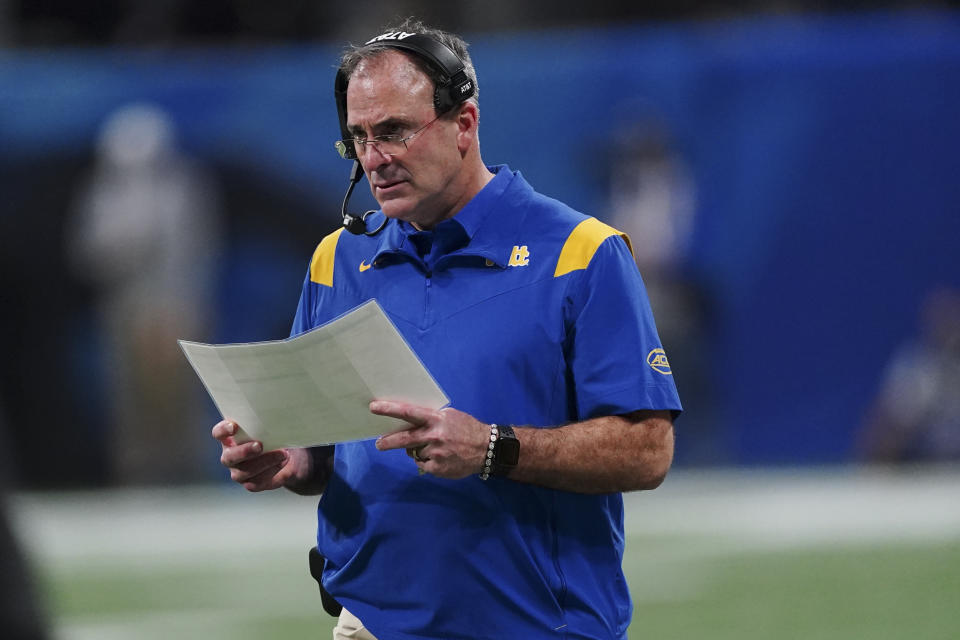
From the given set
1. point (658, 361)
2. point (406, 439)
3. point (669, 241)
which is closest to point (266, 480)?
point (406, 439)

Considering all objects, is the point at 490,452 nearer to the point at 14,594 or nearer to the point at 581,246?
the point at 581,246

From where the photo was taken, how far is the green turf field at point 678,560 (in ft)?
22.6

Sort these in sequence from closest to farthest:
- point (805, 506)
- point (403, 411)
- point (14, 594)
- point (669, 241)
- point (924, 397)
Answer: point (14, 594) < point (403, 411) < point (805, 506) < point (924, 397) < point (669, 241)

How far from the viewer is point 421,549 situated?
124 inches

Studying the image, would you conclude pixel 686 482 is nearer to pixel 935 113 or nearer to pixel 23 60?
pixel 935 113

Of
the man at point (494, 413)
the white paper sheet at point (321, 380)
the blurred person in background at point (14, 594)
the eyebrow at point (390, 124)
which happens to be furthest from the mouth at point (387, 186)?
the blurred person in background at point (14, 594)

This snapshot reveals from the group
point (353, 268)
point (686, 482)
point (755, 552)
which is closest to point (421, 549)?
point (353, 268)

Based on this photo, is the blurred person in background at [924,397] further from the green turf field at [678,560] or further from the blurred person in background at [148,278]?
the blurred person in background at [148,278]

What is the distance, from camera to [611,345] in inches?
122

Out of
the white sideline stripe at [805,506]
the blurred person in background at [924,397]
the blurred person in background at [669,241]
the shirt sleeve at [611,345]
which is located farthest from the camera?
the blurred person in background at [669,241]

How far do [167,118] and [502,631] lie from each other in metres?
8.84

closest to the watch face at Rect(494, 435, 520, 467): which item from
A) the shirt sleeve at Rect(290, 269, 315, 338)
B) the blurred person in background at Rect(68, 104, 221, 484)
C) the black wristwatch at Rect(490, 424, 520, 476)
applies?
the black wristwatch at Rect(490, 424, 520, 476)

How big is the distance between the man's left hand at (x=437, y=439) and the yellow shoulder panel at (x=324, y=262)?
0.64 m

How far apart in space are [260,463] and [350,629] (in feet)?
1.30
